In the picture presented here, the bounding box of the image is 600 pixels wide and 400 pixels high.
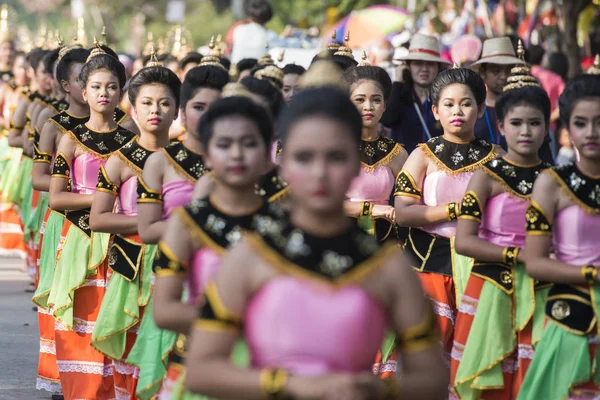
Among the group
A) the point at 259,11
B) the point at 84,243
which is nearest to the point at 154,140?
Answer: the point at 84,243

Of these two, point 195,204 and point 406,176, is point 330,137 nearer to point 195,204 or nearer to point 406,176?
point 195,204

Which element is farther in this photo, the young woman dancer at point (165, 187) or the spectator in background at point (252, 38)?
the spectator in background at point (252, 38)

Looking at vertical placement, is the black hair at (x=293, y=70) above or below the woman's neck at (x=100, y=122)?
above

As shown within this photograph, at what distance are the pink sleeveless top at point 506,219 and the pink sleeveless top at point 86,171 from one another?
243 centimetres

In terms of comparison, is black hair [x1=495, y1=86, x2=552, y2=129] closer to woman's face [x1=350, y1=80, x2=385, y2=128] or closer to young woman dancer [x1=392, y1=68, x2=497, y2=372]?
young woman dancer [x1=392, y1=68, x2=497, y2=372]

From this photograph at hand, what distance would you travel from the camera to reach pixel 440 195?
7.22 metres

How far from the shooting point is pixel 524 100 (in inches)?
243

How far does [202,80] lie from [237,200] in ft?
5.92

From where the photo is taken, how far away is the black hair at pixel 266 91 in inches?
216

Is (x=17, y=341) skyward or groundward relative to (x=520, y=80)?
groundward

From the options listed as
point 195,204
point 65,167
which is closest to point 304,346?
point 195,204

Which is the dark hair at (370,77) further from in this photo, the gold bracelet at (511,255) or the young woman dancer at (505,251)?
the gold bracelet at (511,255)

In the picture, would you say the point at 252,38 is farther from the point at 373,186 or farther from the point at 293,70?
the point at 373,186

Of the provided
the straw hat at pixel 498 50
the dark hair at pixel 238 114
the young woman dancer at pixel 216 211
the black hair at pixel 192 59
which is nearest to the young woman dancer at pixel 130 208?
the young woman dancer at pixel 216 211
